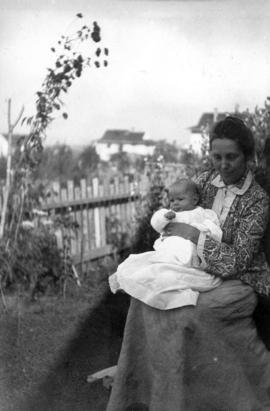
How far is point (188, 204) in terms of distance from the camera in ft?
9.61

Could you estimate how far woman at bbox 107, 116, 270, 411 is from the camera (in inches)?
107

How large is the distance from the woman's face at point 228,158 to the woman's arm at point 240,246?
165 mm

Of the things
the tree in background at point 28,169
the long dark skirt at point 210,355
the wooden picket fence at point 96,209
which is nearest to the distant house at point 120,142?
the wooden picket fence at point 96,209

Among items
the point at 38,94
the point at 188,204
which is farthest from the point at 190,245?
the point at 38,94

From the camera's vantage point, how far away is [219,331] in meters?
2.75

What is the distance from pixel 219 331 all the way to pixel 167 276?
0.38m

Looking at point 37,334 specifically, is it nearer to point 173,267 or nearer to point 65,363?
point 65,363

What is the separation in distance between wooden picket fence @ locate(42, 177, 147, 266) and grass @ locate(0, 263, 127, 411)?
50 cm

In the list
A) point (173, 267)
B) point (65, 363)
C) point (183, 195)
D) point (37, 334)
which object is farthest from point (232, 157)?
point (37, 334)

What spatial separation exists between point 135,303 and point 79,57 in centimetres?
294

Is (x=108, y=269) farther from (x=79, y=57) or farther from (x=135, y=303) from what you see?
(x=135, y=303)

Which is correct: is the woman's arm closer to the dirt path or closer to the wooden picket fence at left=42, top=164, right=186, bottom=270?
the dirt path

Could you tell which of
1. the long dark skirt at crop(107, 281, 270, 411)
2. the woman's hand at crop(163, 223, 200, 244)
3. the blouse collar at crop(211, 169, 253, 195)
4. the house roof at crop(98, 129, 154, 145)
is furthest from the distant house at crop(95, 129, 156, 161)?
the long dark skirt at crop(107, 281, 270, 411)

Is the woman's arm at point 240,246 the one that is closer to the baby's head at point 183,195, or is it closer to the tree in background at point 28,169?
the baby's head at point 183,195
